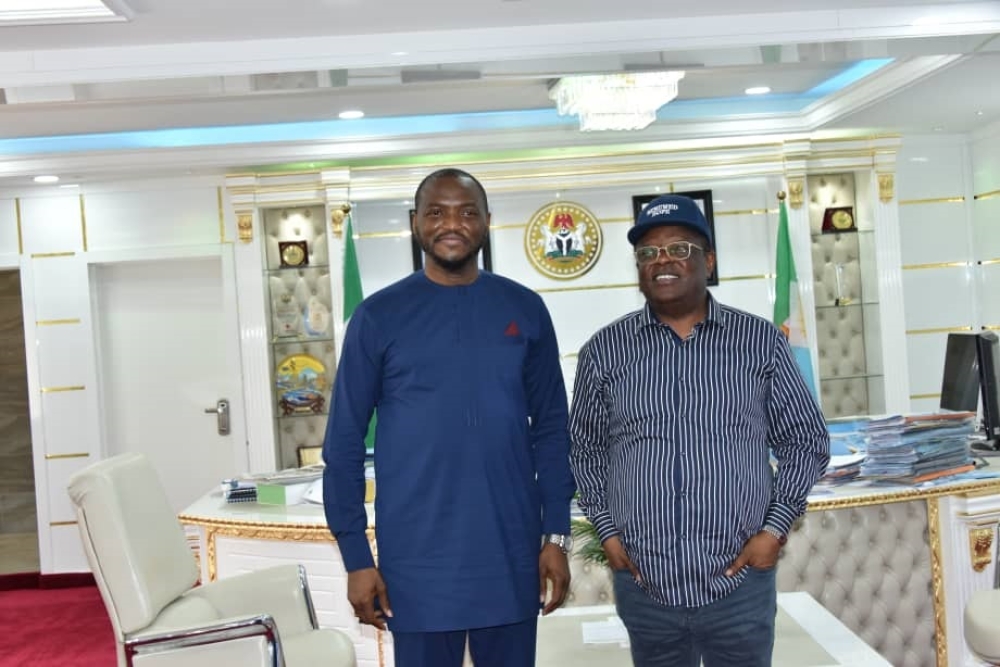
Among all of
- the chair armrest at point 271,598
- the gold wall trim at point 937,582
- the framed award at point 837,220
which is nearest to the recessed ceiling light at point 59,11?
the chair armrest at point 271,598

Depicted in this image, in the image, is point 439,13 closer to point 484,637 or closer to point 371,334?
point 371,334

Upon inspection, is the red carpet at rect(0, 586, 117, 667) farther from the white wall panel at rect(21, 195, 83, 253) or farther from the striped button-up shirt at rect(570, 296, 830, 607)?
the striped button-up shirt at rect(570, 296, 830, 607)

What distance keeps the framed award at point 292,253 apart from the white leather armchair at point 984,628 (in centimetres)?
493

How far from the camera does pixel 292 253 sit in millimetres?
6957

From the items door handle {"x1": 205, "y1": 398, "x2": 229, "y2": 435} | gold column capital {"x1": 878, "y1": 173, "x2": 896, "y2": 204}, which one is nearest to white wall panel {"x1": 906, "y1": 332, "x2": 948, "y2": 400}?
gold column capital {"x1": 878, "y1": 173, "x2": 896, "y2": 204}

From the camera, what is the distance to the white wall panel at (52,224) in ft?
22.9

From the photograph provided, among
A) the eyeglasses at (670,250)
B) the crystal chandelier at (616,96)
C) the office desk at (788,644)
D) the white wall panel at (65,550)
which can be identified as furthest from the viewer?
the white wall panel at (65,550)

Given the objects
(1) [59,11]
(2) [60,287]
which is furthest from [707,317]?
(2) [60,287]

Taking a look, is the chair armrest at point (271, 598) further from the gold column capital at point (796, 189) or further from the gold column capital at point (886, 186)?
the gold column capital at point (886, 186)

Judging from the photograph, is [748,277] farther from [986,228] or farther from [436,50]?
[436,50]

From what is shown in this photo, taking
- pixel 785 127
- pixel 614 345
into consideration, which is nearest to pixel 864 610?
pixel 614 345

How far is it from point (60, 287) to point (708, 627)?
5.97m

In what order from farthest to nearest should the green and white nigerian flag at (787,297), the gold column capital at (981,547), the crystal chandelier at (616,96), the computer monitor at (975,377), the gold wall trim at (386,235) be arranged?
the gold wall trim at (386,235) → the green and white nigerian flag at (787,297) → the crystal chandelier at (616,96) → the computer monitor at (975,377) → the gold column capital at (981,547)

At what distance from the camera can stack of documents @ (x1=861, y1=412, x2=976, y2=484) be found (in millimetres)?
3646
